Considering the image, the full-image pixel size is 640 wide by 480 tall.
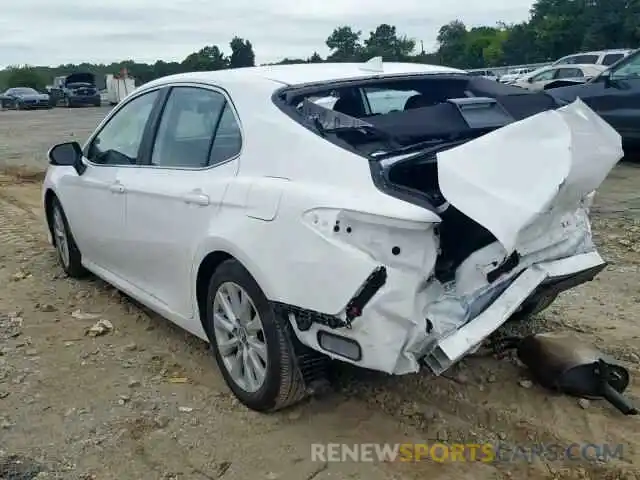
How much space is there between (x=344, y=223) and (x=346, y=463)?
109cm

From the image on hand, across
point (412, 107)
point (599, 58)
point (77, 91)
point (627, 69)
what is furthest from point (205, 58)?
point (412, 107)

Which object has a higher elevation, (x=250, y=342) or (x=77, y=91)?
(x=77, y=91)

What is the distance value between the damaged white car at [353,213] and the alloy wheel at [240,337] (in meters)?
0.01

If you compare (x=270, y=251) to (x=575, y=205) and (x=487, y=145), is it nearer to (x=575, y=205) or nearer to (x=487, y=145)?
(x=487, y=145)

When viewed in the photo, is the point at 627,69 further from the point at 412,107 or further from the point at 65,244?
the point at 65,244

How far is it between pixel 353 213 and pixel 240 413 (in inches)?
53.0

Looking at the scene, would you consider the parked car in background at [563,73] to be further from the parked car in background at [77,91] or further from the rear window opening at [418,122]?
the parked car in background at [77,91]

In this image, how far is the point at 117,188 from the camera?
473 centimetres

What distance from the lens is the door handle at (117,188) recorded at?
4.66 metres

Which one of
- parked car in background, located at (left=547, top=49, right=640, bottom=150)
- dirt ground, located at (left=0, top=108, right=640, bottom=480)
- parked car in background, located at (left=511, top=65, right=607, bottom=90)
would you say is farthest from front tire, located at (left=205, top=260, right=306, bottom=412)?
parked car in background, located at (left=511, top=65, right=607, bottom=90)

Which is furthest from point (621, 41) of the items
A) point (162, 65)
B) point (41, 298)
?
point (41, 298)

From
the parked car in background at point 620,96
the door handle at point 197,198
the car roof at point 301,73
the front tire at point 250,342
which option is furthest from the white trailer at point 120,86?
the front tire at point 250,342

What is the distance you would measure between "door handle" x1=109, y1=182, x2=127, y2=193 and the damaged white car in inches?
6.3

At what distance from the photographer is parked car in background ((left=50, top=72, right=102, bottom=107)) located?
141ft
